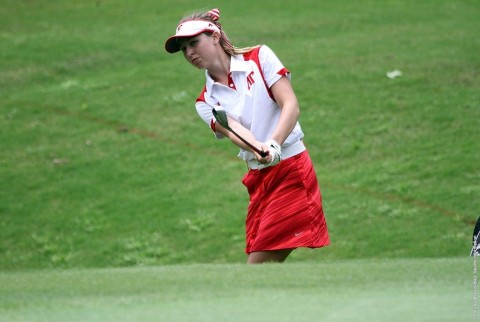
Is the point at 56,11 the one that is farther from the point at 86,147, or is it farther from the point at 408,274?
the point at 408,274

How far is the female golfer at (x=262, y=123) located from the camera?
21.5 feet

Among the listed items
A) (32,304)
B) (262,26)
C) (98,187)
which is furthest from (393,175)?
(32,304)

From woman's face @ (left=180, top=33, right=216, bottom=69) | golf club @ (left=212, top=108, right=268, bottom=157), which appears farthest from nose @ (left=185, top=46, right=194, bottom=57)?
golf club @ (left=212, top=108, right=268, bottom=157)

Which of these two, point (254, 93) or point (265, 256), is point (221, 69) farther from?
point (265, 256)

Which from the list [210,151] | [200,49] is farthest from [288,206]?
[210,151]

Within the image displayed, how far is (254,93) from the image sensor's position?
6578mm

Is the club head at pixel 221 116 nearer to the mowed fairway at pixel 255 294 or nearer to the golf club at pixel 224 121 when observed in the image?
the golf club at pixel 224 121

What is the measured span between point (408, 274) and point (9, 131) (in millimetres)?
11545

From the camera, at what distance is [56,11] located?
75.4 feet

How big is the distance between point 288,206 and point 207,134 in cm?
944

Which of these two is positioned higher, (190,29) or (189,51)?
(190,29)

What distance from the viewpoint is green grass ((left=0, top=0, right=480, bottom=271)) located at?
506 inches

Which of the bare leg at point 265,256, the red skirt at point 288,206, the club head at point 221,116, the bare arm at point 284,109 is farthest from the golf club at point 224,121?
the bare leg at point 265,256

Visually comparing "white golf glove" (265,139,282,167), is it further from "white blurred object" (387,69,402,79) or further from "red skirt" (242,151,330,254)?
"white blurred object" (387,69,402,79)
